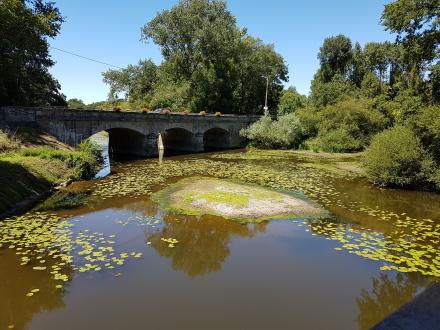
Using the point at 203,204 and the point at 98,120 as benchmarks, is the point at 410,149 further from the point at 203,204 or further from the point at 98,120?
the point at 98,120

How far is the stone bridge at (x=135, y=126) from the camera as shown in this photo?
86.3 ft

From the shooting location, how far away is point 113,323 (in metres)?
7.54

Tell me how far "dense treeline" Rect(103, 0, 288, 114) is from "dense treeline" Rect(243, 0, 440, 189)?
7453 millimetres

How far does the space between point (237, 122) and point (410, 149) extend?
29.3 meters

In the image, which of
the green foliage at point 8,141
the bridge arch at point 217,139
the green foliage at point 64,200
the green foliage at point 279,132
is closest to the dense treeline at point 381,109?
the green foliage at point 279,132

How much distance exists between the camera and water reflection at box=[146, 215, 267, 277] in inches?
419

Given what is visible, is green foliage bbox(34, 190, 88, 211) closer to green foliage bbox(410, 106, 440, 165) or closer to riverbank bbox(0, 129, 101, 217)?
riverbank bbox(0, 129, 101, 217)

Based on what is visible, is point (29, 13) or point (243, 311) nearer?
point (243, 311)

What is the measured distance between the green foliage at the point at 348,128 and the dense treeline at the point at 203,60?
1591 centimetres

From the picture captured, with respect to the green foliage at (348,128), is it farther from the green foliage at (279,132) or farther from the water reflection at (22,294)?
the water reflection at (22,294)

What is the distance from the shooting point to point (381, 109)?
4391 cm

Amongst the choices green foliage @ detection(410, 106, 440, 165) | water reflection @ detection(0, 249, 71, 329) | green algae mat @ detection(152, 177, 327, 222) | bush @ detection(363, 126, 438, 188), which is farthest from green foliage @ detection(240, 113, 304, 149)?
water reflection @ detection(0, 249, 71, 329)

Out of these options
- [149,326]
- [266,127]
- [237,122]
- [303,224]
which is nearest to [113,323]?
[149,326]

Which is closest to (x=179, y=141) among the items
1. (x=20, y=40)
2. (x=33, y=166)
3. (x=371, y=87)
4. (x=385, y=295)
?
(x=20, y=40)
